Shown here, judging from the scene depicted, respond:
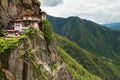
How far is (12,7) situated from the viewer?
113500mm

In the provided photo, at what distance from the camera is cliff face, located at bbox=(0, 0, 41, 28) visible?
360ft

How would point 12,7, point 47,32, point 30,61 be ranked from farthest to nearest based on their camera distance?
point 12,7 < point 47,32 < point 30,61

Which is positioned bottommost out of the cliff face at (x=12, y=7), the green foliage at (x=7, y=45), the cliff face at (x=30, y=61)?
the cliff face at (x=30, y=61)

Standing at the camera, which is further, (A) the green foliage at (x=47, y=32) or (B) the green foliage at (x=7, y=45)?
(A) the green foliage at (x=47, y=32)

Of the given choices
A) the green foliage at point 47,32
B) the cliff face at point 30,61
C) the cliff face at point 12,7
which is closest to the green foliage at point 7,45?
the cliff face at point 30,61

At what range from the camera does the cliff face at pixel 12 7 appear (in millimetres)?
109875

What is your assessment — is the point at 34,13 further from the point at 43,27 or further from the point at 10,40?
the point at 10,40

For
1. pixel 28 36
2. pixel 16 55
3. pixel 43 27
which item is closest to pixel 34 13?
pixel 43 27

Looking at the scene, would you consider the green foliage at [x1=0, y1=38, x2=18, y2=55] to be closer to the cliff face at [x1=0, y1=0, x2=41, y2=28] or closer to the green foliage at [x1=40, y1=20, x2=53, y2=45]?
the cliff face at [x1=0, y1=0, x2=41, y2=28]

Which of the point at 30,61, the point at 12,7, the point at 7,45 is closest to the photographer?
the point at 7,45

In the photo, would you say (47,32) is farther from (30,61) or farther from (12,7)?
(30,61)

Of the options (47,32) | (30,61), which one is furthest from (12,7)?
(30,61)

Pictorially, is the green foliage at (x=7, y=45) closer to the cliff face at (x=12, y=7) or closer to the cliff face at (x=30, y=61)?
the cliff face at (x=30, y=61)

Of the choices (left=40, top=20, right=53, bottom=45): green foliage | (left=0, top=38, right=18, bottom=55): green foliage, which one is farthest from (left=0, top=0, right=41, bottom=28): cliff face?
(left=0, top=38, right=18, bottom=55): green foliage
